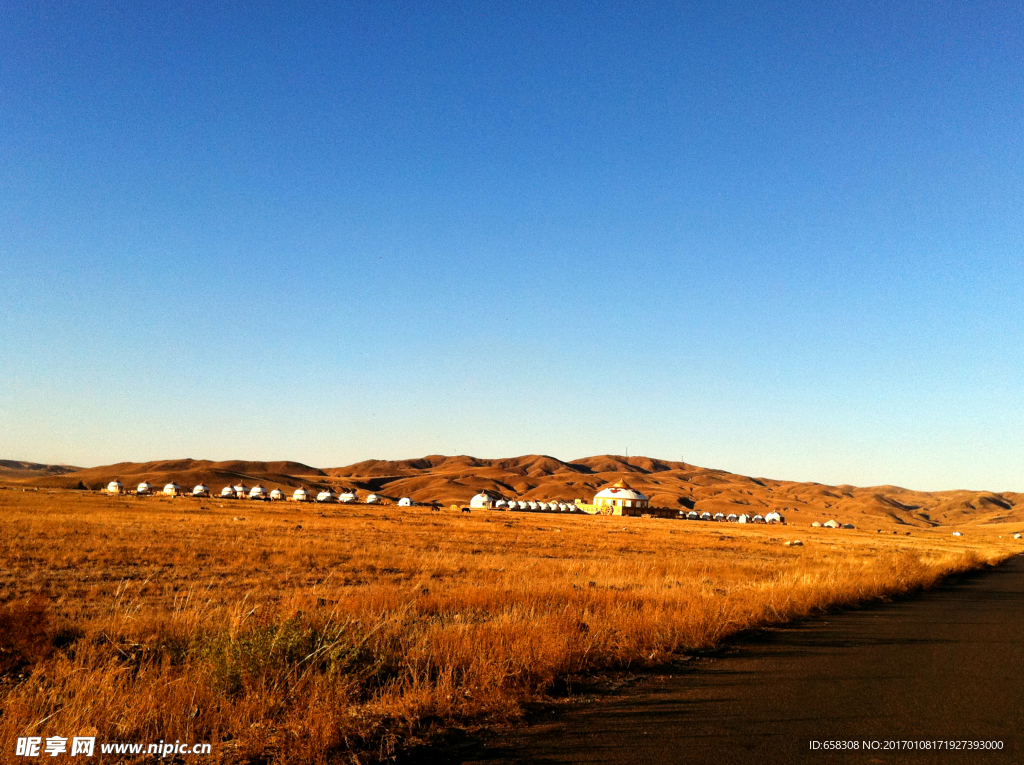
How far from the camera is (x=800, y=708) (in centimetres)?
739

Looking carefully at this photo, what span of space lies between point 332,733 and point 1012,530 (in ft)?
546

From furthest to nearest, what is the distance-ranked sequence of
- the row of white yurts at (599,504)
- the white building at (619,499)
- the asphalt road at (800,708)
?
the row of white yurts at (599,504)
the white building at (619,499)
the asphalt road at (800,708)

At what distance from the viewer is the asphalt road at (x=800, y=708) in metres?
5.95

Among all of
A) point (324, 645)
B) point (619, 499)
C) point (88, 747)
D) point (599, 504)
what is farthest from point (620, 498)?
point (88, 747)

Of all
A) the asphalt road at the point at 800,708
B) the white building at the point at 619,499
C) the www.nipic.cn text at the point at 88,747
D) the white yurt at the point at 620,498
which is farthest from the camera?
the white yurt at the point at 620,498

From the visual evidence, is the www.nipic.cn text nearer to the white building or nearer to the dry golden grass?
the dry golden grass

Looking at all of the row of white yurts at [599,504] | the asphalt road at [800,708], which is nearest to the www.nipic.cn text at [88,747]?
the asphalt road at [800,708]

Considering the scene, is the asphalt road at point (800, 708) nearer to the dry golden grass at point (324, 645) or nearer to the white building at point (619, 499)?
the dry golden grass at point (324, 645)

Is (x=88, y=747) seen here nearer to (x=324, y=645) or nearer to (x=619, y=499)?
(x=324, y=645)

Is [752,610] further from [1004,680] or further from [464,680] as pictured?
[464,680]

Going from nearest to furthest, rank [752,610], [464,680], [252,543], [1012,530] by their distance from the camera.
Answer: [464,680] → [752,610] → [252,543] → [1012,530]

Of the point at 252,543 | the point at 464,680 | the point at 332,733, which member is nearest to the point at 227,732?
the point at 332,733

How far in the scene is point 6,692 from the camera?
7098 mm

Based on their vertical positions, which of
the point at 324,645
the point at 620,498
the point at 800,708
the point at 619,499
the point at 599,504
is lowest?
the point at 599,504
